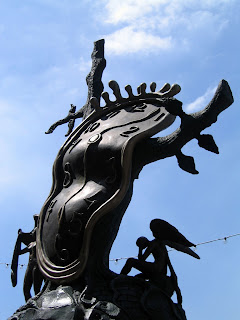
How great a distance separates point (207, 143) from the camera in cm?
474

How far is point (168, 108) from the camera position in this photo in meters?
4.79

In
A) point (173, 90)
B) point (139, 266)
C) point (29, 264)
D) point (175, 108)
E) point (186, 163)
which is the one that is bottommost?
point (139, 266)

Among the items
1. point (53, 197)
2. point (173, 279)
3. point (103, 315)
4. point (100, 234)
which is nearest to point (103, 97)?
point (53, 197)

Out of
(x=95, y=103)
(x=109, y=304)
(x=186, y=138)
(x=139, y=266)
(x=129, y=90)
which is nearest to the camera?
(x=109, y=304)

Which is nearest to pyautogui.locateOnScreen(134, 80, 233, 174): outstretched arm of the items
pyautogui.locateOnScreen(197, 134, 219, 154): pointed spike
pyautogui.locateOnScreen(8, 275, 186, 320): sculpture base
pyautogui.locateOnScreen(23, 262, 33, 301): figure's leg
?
pyautogui.locateOnScreen(197, 134, 219, 154): pointed spike

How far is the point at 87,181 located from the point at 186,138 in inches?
40.2

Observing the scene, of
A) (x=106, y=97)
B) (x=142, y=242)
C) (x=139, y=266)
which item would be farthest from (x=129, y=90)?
(x=139, y=266)

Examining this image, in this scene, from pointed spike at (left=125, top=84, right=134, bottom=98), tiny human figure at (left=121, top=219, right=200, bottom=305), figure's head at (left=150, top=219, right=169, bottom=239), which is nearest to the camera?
tiny human figure at (left=121, top=219, right=200, bottom=305)

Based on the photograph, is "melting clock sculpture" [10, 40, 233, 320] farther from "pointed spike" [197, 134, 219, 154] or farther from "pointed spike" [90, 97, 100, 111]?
"pointed spike" [90, 97, 100, 111]

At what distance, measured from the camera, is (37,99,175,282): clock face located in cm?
434

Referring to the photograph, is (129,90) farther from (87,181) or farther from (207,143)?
(87,181)

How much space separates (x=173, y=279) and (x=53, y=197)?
4.74ft

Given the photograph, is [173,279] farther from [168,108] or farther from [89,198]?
[168,108]

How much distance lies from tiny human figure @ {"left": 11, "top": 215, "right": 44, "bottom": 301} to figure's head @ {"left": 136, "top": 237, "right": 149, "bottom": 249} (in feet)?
3.30
